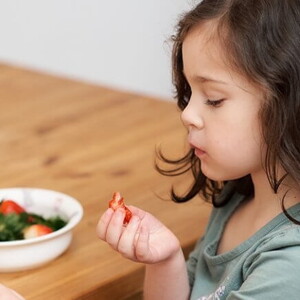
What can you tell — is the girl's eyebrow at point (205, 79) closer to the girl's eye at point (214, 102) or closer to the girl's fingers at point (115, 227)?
the girl's eye at point (214, 102)

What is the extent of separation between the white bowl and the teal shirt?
196 millimetres

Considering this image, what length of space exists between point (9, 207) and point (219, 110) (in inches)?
14.5

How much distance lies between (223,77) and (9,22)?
59.3 inches

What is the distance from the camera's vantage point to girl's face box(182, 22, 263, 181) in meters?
1.09

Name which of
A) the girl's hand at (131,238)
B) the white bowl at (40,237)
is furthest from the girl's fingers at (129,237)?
the white bowl at (40,237)

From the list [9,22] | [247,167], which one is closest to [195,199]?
[247,167]

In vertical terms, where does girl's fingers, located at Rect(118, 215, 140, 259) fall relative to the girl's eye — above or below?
below

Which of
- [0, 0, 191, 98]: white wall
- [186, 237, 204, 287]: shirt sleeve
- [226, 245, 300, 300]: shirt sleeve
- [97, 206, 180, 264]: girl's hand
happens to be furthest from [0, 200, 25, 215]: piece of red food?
[0, 0, 191, 98]: white wall

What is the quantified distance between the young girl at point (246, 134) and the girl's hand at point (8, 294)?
0.15 meters

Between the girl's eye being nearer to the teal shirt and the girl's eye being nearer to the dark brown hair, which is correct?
the dark brown hair

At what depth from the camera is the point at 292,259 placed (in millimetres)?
1040

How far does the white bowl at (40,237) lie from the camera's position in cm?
119

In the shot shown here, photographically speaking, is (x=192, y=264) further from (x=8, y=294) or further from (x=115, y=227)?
(x=8, y=294)

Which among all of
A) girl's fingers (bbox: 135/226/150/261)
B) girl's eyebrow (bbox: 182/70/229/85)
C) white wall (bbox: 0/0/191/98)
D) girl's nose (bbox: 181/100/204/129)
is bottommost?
white wall (bbox: 0/0/191/98)
